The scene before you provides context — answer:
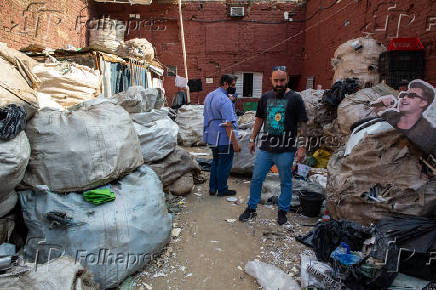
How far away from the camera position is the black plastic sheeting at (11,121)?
162 centimetres

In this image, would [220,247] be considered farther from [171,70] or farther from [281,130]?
[171,70]

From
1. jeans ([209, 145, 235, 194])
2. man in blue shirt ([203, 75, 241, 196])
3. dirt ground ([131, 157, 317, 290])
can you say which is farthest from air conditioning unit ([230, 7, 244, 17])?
dirt ground ([131, 157, 317, 290])

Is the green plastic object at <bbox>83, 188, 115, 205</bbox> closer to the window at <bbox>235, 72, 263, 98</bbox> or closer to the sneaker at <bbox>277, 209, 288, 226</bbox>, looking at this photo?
the sneaker at <bbox>277, 209, 288, 226</bbox>

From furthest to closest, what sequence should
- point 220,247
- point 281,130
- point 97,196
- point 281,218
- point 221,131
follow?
point 221,131
point 281,218
point 281,130
point 220,247
point 97,196

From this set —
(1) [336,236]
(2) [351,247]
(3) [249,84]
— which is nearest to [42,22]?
(3) [249,84]

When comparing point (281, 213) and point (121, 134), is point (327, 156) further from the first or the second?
point (121, 134)

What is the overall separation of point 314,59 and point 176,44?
235 inches

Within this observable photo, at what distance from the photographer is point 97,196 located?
76.9 inches

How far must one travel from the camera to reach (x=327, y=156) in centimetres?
502

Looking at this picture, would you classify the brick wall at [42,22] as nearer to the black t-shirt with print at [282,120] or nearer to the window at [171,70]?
the window at [171,70]

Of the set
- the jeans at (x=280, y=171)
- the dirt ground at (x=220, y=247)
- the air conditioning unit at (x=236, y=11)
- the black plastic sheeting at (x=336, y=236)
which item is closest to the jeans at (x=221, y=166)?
the dirt ground at (x=220, y=247)

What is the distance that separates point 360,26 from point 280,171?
6.32 meters

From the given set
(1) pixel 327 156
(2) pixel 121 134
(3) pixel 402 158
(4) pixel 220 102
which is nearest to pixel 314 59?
(1) pixel 327 156

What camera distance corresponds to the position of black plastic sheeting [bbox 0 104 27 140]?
1.62 meters
